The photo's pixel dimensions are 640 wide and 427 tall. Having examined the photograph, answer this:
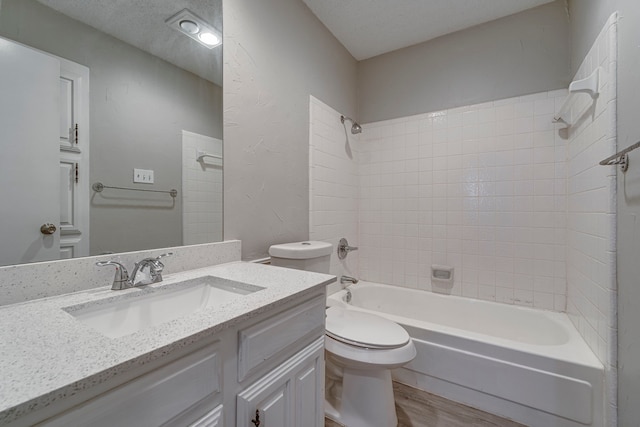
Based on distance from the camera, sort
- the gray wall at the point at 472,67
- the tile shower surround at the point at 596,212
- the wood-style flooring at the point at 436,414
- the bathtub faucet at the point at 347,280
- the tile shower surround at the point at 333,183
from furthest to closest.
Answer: the bathtub faucet at the point at 347,280, the tile shower surround at the point at 333,183, the gray wall at the point at 472,67, the wood-style flooring at the point at 436,414, the tile shower surround at the point at 596,212

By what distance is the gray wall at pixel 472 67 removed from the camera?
1813mm

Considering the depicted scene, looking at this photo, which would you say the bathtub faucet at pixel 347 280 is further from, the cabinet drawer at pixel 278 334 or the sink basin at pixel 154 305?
the sink basin at pixel 154 305

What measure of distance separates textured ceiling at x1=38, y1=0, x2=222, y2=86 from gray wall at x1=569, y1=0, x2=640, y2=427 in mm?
1694

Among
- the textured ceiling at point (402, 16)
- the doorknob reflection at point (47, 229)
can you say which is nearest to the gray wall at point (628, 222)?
the textured ceiling at point (402, 16)

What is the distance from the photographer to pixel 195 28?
1203 mm

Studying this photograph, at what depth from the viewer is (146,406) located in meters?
0.50

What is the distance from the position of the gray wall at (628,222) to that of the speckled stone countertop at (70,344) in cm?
124

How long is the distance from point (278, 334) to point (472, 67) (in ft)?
7.75

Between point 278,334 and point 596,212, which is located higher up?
point 596,212

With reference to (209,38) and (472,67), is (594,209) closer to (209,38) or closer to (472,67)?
(472,67)

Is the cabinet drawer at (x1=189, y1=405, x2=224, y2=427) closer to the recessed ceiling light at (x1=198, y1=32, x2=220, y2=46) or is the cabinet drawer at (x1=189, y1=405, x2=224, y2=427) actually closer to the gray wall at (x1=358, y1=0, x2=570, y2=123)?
the recessed ceiling light at (x1=198, y1=32, x2=220, y2=46)

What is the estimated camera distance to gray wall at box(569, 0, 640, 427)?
3.18ft

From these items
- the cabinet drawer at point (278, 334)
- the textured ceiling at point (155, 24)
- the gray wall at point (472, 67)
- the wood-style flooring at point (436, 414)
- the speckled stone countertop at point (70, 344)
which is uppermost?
the gray wall at point (472, 67)

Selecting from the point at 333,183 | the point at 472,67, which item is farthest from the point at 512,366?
the point at 472,67
